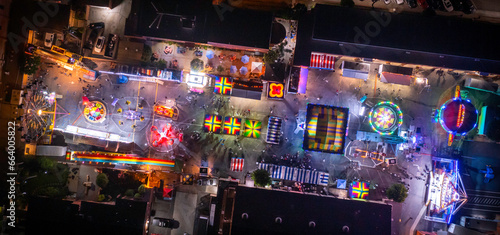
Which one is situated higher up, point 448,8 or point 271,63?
point 448,8

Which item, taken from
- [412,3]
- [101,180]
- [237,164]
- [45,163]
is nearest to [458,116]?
[412,3]

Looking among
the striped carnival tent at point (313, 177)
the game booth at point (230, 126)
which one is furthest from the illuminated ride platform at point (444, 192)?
the game booth at point (230, 126)

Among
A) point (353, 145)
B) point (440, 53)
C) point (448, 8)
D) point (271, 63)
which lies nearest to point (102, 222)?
point (271, 63)

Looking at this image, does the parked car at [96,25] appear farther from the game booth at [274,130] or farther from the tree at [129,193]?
the game booth at [274,130]

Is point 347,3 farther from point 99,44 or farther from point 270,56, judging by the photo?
point 99,44

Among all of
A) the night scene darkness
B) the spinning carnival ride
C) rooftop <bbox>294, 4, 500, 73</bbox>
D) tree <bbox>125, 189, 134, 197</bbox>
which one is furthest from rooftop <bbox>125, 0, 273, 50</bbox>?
tree <bbox>125, 189, 134, 197</bbox>

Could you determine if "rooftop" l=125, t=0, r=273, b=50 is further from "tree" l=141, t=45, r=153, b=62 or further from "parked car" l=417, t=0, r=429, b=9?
"parked car" l=417, t=0, r=429, b=9

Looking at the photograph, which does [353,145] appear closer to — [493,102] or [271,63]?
[271,63]
